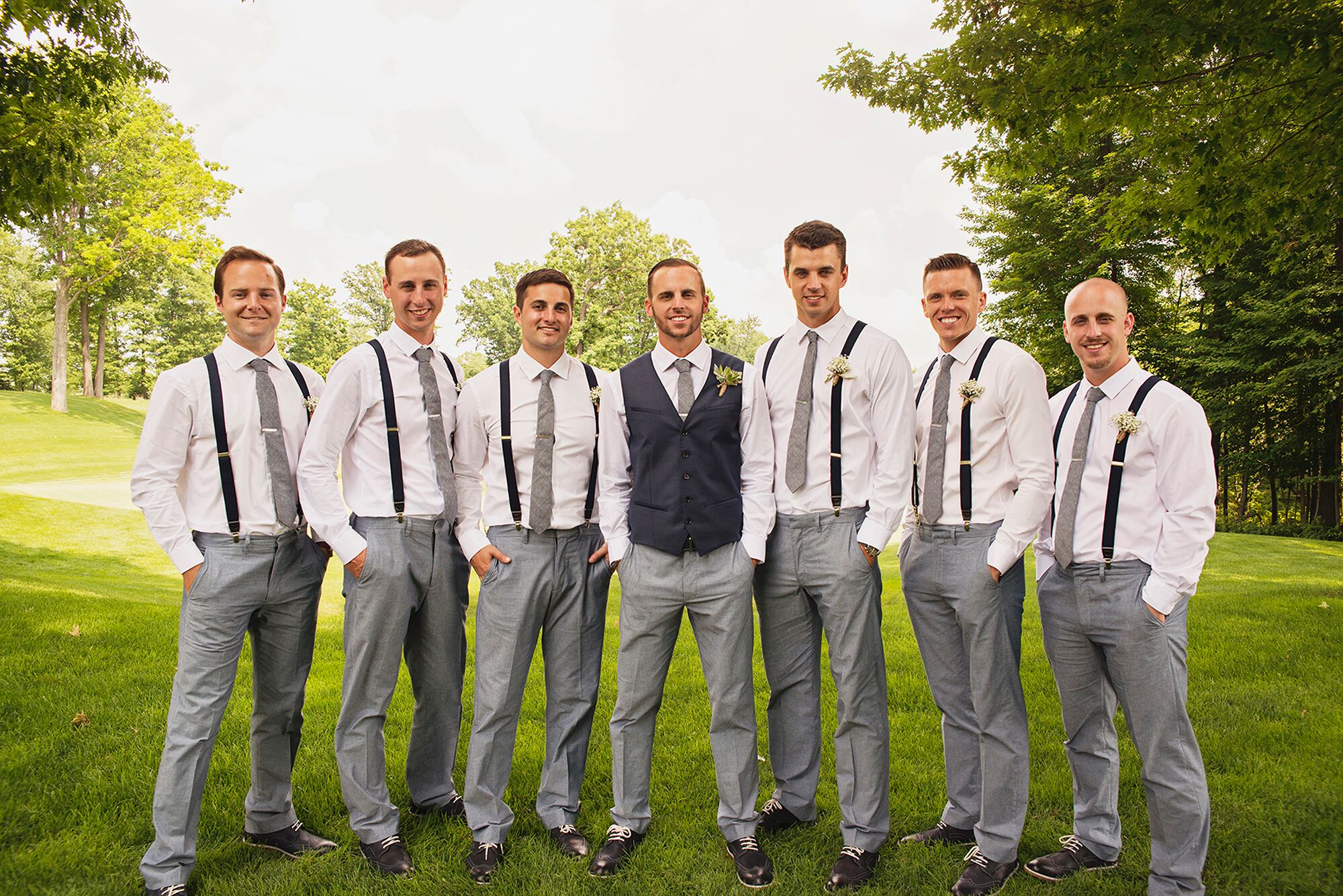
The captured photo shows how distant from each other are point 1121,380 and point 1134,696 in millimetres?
1472

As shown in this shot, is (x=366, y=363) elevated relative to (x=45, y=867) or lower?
elevated

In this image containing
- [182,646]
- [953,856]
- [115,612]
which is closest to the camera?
[182,646]

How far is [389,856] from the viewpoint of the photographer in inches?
161

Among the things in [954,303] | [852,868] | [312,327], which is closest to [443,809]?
[852,868]

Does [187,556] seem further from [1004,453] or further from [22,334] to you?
[22,334]

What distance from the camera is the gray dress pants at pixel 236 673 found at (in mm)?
3814

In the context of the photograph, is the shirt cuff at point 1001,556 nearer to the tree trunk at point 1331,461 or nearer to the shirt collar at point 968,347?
the shirt collar at point 968,347

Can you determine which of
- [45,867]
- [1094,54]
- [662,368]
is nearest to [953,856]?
[662,368]

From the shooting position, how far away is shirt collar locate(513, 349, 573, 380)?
444 cm

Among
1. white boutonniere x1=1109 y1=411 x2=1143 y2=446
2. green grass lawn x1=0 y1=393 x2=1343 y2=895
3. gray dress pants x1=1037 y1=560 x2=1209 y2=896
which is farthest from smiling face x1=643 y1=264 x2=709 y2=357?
green grass lawn x1=0 y1=393 x2=1343 y2=895

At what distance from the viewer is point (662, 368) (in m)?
4.27

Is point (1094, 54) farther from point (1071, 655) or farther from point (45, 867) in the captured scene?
point (45, 867)

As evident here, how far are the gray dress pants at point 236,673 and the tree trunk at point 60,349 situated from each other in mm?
38448

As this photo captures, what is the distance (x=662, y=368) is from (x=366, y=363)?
60.4 inches
